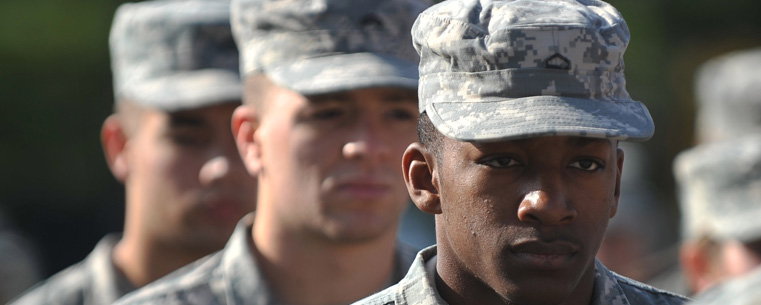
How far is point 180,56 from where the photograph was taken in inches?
249

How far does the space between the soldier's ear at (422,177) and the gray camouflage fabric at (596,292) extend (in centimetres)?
15

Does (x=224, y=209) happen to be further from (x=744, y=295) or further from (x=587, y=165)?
(x=744, y=295)

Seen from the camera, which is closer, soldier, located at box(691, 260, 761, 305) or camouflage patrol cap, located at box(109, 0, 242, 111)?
soldier, located at box(691, 260, 761, 305)

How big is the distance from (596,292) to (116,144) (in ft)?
12.5

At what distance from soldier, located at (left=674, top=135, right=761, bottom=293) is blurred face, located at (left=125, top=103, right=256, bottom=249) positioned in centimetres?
211

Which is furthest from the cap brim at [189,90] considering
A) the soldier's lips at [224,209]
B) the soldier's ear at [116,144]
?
the soldier's lips at [224,209]

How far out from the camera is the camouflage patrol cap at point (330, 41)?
480cm

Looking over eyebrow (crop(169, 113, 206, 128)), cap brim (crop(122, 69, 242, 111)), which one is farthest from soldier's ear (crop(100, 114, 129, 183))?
eyebrow (crop(169, 113, 206, 128))

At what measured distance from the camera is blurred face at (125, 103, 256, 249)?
5.76m

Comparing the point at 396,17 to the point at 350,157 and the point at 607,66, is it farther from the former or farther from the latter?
the point at 607,66

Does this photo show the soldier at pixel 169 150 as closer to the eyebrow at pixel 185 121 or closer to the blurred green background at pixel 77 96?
the eyebrow at pixel 185 121

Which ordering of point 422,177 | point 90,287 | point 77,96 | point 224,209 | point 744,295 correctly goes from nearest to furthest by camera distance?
point 744,295, point 422,177, point 224,209, point 90,287, point 77,96

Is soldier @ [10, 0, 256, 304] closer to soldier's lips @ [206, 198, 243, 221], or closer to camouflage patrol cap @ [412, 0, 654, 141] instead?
soldier's lips @ [206, 198, 243, 221]

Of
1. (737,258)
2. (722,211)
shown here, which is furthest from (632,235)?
(737,258)
